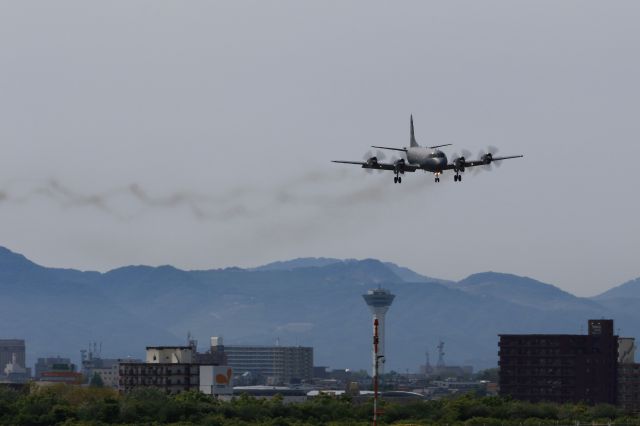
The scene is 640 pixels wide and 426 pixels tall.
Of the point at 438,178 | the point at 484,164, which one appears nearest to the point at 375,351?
the point at 438,178

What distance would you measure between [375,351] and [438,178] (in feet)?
191

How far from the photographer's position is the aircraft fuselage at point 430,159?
191 metres

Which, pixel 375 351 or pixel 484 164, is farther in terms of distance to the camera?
pixel 484 164

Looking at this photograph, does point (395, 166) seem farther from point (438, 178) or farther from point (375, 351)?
point (375, 351)

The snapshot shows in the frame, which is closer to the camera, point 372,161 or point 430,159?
point 430,159

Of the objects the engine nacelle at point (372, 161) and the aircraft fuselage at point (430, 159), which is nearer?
the aircraft fuselage at point (430, 159)

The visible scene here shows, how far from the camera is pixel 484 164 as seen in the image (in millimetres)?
194750

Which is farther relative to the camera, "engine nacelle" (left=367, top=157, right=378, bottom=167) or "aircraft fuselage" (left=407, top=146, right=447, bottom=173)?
"engine nacelle" (left=367, top=157, right=378, bottom=167)

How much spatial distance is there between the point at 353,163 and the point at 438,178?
13641 mm

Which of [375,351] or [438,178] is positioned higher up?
[438,178]

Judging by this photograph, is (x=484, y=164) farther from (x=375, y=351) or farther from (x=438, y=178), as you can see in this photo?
(x=375, y=351)

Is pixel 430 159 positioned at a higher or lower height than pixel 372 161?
lower

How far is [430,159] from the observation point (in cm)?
19138

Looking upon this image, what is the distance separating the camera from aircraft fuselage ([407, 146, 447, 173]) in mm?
190875
